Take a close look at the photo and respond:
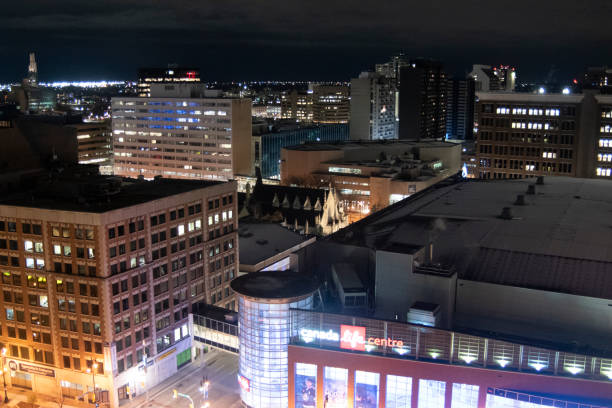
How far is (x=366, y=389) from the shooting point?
60875mm

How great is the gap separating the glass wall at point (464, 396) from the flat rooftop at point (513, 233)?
12893 millimetres

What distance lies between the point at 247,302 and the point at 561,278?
33326mm

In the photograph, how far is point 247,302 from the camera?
65188mm

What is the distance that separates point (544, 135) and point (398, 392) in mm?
97576

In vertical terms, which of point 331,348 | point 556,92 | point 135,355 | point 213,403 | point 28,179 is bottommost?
point 213,403

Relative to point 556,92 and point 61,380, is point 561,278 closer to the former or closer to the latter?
point 61,380

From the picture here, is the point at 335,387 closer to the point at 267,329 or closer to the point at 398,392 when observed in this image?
the point at 398,392

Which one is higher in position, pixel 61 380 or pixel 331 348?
pixel 331 348

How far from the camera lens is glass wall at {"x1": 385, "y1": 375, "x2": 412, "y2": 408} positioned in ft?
194

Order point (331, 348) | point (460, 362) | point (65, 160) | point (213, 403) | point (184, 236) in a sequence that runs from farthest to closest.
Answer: point (65, 160)
point (184, 236)
point (213, 403)
point (331, 348)
point (460, 362)

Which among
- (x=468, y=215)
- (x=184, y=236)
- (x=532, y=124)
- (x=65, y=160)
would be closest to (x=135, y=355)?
(x=184, y=236)

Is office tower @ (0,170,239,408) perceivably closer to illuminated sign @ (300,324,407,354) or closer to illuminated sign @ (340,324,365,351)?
illuminated sign @ (300,324,407,354)

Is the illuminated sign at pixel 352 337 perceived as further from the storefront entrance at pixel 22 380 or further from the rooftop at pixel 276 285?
the storefront entrance at pixel 22 380

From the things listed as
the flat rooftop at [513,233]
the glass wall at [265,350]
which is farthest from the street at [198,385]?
the flat rooftop at [513,233]
